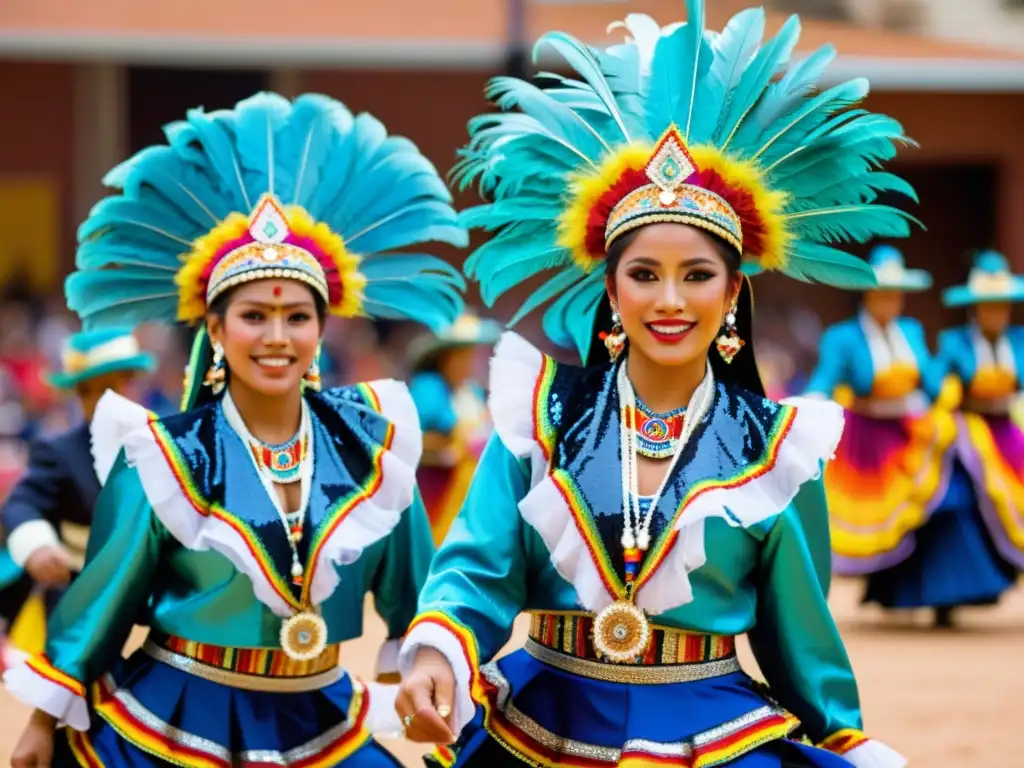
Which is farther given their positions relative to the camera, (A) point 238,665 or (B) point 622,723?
(A) point 238,665

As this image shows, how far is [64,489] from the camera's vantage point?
7.25 m

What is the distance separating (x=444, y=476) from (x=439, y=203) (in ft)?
24.5

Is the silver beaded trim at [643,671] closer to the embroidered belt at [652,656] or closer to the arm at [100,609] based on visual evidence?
the embroidered belt at [652,656]

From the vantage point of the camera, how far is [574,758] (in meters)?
3.76

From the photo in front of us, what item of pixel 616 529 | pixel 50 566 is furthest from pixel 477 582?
pixel 50 566

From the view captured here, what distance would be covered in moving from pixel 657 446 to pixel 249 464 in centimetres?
112

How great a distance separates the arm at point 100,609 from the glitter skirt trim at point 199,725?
62 mm

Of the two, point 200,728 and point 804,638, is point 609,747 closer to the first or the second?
point 804,638

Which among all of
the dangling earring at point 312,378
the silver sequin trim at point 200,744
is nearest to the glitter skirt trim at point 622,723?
the silver sequin trim at point 200,744

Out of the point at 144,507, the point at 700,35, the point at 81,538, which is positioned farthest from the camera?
the point at 81,538

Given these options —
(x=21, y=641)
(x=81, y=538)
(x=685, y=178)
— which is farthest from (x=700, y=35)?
(x=21, y=641)

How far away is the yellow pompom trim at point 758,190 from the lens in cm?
401

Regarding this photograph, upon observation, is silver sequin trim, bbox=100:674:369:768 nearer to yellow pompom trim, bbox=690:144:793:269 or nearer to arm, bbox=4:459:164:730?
arm, bbox=4:459:164:730

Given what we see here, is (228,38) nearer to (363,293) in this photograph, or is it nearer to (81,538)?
(81,538)
